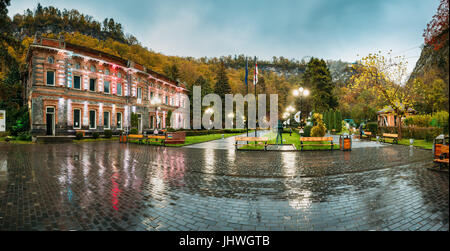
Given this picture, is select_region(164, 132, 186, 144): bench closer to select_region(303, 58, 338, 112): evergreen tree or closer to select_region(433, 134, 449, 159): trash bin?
select_region(433, 134, 449, 159): trash bin

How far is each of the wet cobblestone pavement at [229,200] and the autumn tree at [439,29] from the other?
1.18 metres

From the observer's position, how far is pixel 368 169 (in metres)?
7.48

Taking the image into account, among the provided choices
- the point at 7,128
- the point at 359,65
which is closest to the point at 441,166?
the point at 359,65

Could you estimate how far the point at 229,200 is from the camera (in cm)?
459

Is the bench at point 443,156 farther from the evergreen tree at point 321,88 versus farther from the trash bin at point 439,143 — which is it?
the evergreen tree at point 321,88

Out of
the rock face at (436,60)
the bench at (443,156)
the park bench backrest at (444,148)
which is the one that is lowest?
the bench at (443,156)

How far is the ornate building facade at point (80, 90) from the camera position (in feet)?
74.2

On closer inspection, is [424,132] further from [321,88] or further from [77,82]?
[321,88]

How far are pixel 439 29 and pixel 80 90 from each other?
31.4 m

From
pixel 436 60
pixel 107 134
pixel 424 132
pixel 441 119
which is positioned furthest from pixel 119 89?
pixel 441 119

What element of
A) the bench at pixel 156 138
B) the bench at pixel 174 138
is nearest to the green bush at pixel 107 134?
the bench at pixel 156 138

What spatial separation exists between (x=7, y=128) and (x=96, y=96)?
14.9 meters
